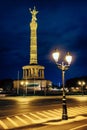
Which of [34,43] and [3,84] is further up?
[34,43]

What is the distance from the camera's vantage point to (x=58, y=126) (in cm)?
1983

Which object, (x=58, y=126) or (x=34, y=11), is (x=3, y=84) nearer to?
(x=34, y=11)

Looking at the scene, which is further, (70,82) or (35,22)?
(70,82)

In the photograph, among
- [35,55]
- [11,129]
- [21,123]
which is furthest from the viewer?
[35,55]

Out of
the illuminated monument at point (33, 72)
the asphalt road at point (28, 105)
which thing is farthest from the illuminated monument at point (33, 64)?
the asphalt road at point (28, 105)

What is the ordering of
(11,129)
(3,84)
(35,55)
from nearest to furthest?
(11,129), (35,55), (3,84)

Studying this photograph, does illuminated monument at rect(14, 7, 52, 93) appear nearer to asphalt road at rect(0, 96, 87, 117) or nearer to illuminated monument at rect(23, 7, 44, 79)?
illuminated monument at rect(23, 7, 44, 79)

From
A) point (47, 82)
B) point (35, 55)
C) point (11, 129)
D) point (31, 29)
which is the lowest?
point (11, 129)

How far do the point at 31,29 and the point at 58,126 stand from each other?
11685cm

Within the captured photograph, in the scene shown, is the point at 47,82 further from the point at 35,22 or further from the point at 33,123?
the point at 33,123

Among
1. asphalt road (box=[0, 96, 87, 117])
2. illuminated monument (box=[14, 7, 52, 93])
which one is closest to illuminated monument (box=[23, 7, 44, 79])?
illuminated monument (box=[14, 7, 52, 93])

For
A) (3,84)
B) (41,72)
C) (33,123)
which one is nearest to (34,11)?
(41,72)

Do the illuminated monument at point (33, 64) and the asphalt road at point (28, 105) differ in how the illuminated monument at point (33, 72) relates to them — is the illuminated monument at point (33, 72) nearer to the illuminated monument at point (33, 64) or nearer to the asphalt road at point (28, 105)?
the illuminated monument at point (33, 64)

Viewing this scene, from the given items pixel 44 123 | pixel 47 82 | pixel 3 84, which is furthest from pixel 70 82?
pixel 44 123
